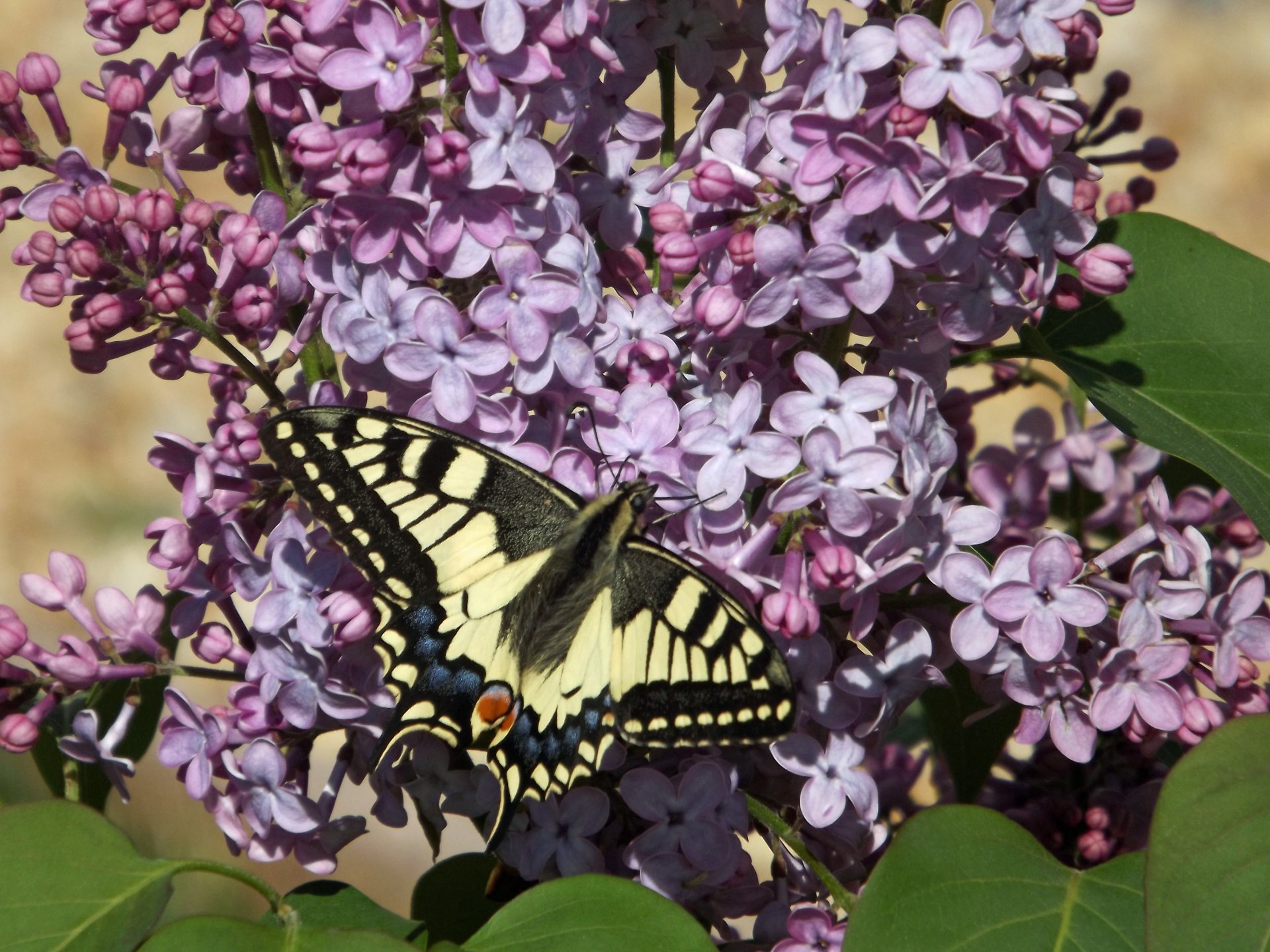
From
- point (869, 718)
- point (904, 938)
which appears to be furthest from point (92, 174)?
point (904, 938)

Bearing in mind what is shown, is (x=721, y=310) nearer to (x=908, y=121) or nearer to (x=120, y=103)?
(x=908, y=121)

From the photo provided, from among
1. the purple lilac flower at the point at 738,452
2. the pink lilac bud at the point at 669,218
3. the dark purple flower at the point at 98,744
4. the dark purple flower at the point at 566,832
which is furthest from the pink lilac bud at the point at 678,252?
the dark purple flower at the point at 98,744

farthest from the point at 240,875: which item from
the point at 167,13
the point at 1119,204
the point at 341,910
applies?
the point at 1119,204

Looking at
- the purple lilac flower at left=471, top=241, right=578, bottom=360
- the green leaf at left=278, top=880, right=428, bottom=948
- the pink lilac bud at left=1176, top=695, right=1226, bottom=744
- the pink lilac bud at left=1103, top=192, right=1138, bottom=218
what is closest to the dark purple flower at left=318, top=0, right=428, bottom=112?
the purple lilac flower at left=471, top=241, right=578, bottom=360

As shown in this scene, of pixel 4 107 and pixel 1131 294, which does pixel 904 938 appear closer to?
pixel 1131 294

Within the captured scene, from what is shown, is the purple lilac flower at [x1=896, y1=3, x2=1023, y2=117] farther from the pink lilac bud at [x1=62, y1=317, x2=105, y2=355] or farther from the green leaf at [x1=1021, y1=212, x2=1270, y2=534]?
→ the pink lilac bud at [x1=62, y1=317, x2=105, y2=355]
